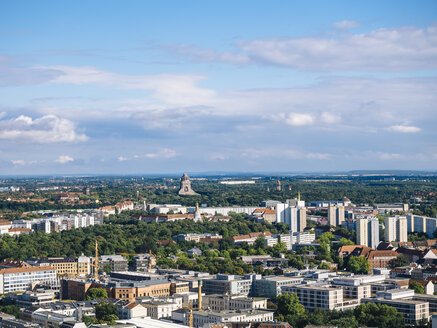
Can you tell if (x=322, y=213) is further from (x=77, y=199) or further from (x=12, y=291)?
(x=12, y=291)

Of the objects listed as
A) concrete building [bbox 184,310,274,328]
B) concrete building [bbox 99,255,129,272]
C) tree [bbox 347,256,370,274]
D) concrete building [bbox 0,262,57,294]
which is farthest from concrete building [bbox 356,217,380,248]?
concrete building [bbox 184,310,274,328]

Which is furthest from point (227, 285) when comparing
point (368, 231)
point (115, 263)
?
point (368, 231)

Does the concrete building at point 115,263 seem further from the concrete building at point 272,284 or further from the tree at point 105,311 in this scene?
the tree at point 105,311

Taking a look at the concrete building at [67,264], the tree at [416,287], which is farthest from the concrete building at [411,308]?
the concrete building at [67,264]

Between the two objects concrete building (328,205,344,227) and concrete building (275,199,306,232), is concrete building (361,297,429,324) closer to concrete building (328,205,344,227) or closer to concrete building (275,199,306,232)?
concrete building (275,199,306,232)

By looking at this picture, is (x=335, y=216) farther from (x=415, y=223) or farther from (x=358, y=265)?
(x=358, y=265)
